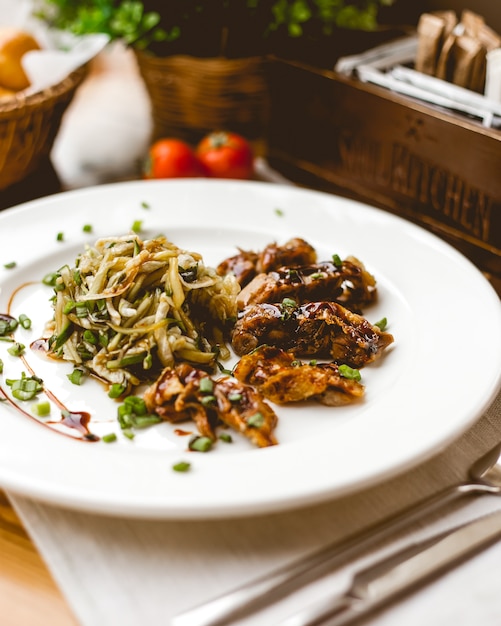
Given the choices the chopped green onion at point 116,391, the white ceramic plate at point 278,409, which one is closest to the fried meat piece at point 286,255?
the white ceramic plate at point 278,409

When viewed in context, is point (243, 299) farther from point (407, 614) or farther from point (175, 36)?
point (175, 36)

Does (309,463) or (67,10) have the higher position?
(67,10)

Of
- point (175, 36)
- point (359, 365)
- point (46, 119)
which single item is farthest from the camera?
point (175, 36)

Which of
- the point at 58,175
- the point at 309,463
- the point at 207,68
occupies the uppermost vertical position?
the point at 207,68

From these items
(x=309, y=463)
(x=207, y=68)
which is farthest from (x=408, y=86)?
(x=309, y=463)

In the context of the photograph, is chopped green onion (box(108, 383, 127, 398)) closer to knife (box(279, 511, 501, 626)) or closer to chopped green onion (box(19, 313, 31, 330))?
chopped green onion (box(19, 313, 31, 330))

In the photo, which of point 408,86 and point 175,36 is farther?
point 175,36

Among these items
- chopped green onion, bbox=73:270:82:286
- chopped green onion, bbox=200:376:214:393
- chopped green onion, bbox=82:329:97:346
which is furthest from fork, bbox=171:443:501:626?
chopped green onion, bbox=73:270:82:286
